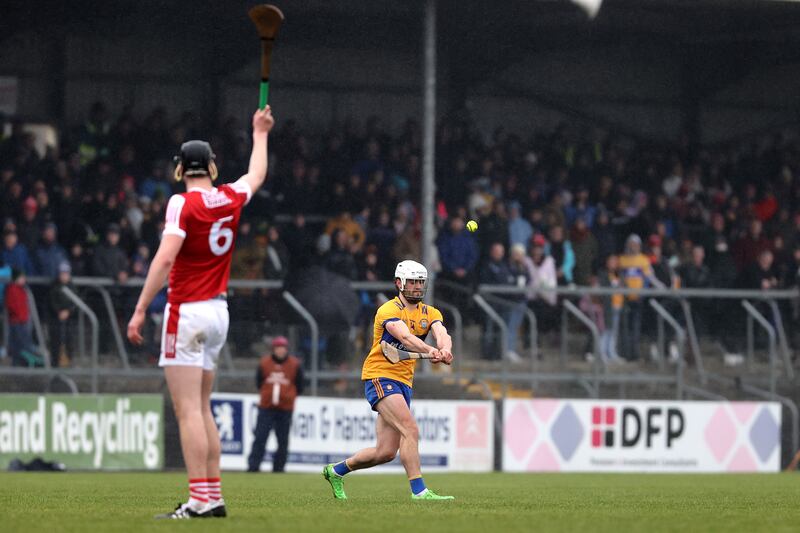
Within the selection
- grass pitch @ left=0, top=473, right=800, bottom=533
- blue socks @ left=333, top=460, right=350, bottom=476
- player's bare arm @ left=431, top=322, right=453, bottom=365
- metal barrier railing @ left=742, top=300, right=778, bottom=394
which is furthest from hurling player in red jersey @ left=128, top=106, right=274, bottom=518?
metal barrier railing @ left=742, top=300, right=778, bottom=394

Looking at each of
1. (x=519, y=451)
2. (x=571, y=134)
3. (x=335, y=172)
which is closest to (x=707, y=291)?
(x=519, y=451)

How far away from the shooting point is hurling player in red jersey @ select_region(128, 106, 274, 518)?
32.1ft

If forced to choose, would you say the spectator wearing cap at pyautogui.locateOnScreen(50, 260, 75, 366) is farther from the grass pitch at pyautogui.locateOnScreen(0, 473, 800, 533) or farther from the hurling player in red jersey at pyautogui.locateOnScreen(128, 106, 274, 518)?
the hurling player in red jersey at pyautogui.locateOnScreen(128, 106, 274, 518)

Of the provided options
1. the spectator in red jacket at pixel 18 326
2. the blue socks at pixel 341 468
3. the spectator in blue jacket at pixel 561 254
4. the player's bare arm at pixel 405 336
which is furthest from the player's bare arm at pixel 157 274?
→ the spectator in blue jacket at pixel 561 254

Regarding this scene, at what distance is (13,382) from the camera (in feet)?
74.5

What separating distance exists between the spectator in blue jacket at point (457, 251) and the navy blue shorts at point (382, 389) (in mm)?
11931

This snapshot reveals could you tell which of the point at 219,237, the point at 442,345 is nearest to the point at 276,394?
the point at 442,345

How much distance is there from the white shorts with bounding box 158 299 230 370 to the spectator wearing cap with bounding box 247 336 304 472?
12918 mm

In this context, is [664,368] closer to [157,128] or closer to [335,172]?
[335,172]

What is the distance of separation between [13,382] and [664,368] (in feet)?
33.4

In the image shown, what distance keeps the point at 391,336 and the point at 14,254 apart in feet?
38.4

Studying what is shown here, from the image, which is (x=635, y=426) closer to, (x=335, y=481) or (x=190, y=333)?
(x=335, y=481)

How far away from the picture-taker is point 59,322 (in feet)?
74.9

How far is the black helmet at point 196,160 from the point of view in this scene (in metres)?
9.99
